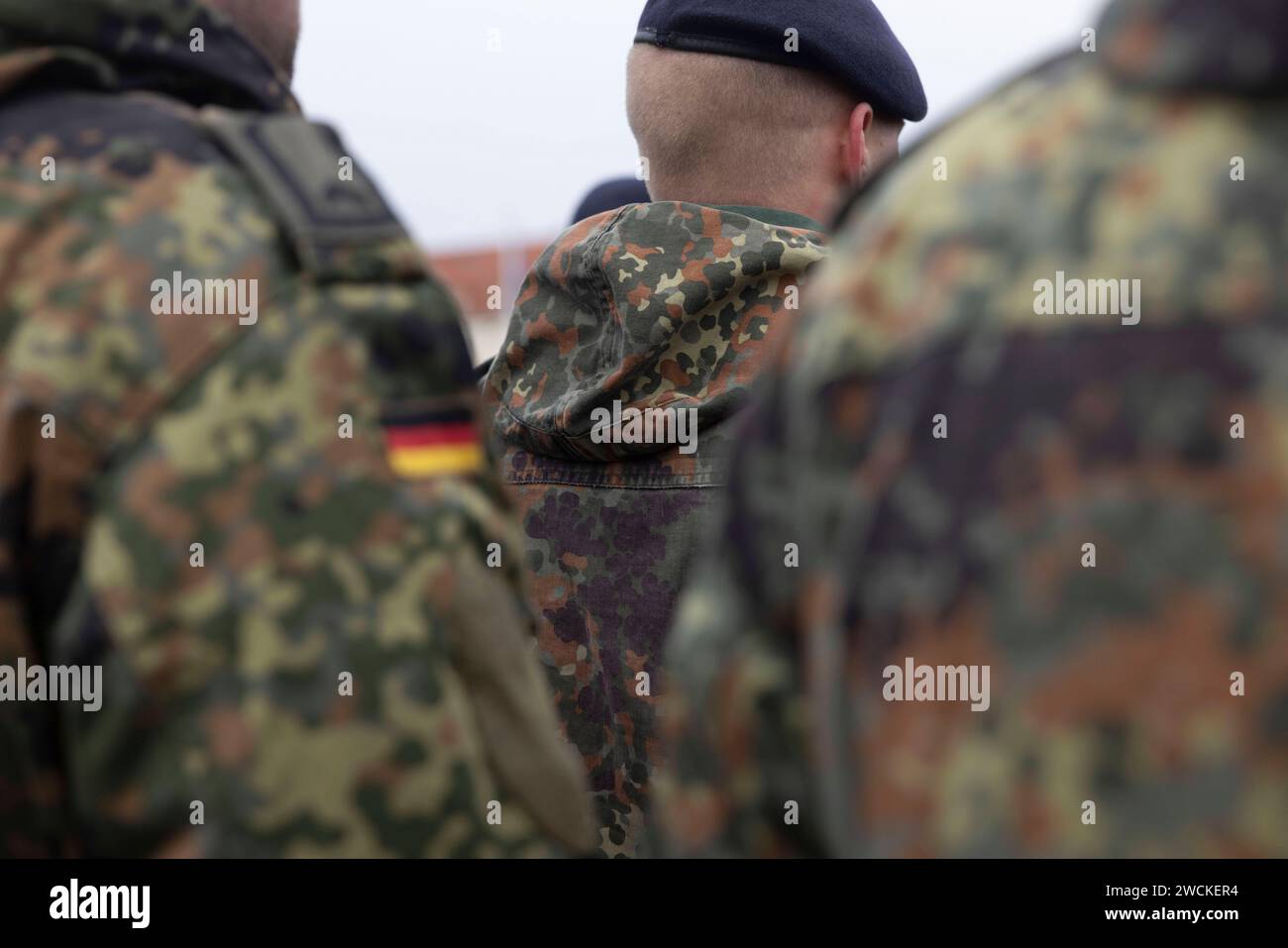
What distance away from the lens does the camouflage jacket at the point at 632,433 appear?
2.60 metres

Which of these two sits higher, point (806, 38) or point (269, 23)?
point (806, 38)

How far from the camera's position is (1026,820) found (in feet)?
2.73

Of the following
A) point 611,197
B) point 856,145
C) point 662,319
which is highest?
point 611,197

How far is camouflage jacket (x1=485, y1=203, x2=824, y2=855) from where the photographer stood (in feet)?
8.52

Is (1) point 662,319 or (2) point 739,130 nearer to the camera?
(1) point 662,319

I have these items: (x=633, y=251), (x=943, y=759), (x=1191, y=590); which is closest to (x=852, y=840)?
(x=943, y=759)

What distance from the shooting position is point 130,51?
1479 millimetres

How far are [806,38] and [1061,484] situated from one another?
6.95ft

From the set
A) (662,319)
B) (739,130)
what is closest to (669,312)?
(662,319)

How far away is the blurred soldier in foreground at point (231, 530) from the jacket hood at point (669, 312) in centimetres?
121

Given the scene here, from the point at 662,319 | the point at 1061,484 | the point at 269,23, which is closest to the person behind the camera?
the point at 1061,484

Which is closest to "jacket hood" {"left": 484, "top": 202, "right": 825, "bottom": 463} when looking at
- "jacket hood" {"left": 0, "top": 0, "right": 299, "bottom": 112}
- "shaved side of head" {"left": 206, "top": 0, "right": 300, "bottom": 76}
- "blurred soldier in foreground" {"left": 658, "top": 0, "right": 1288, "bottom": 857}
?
"shaved side of head" {"left": 206, "top": 0, "right": 300, "bottom": 76}

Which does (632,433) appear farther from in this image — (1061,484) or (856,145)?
(1061,484)

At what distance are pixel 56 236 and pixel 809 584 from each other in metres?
0.80
